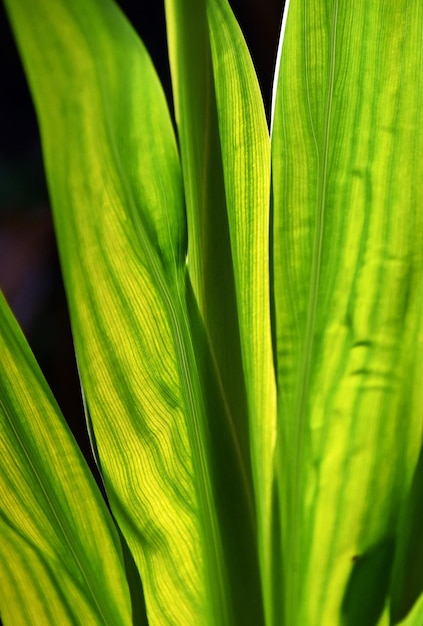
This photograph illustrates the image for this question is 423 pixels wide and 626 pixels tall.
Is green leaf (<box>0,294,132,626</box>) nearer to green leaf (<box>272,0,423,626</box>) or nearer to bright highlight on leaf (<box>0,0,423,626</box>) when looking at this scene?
bright highlight on leaf (<box>0,0,423,626</box>)

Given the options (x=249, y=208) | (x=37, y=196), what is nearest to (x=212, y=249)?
(x=249, y=208)

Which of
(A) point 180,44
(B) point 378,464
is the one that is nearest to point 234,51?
(A) point 180,44

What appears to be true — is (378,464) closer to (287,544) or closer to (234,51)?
(287,544)

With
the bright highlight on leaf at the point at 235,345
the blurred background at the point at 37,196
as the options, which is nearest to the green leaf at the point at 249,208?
the bright highlight on leaf at the point at 235,345

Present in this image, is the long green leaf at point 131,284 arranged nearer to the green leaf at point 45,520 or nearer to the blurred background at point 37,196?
the green leaf at point 45,520

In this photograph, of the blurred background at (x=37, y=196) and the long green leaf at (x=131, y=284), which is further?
the blurred background at (x=37, y=196)

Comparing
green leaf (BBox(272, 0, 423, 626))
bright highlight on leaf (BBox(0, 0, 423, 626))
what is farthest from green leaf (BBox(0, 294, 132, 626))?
green leaf (BBox(272, 0, 423, 626))
